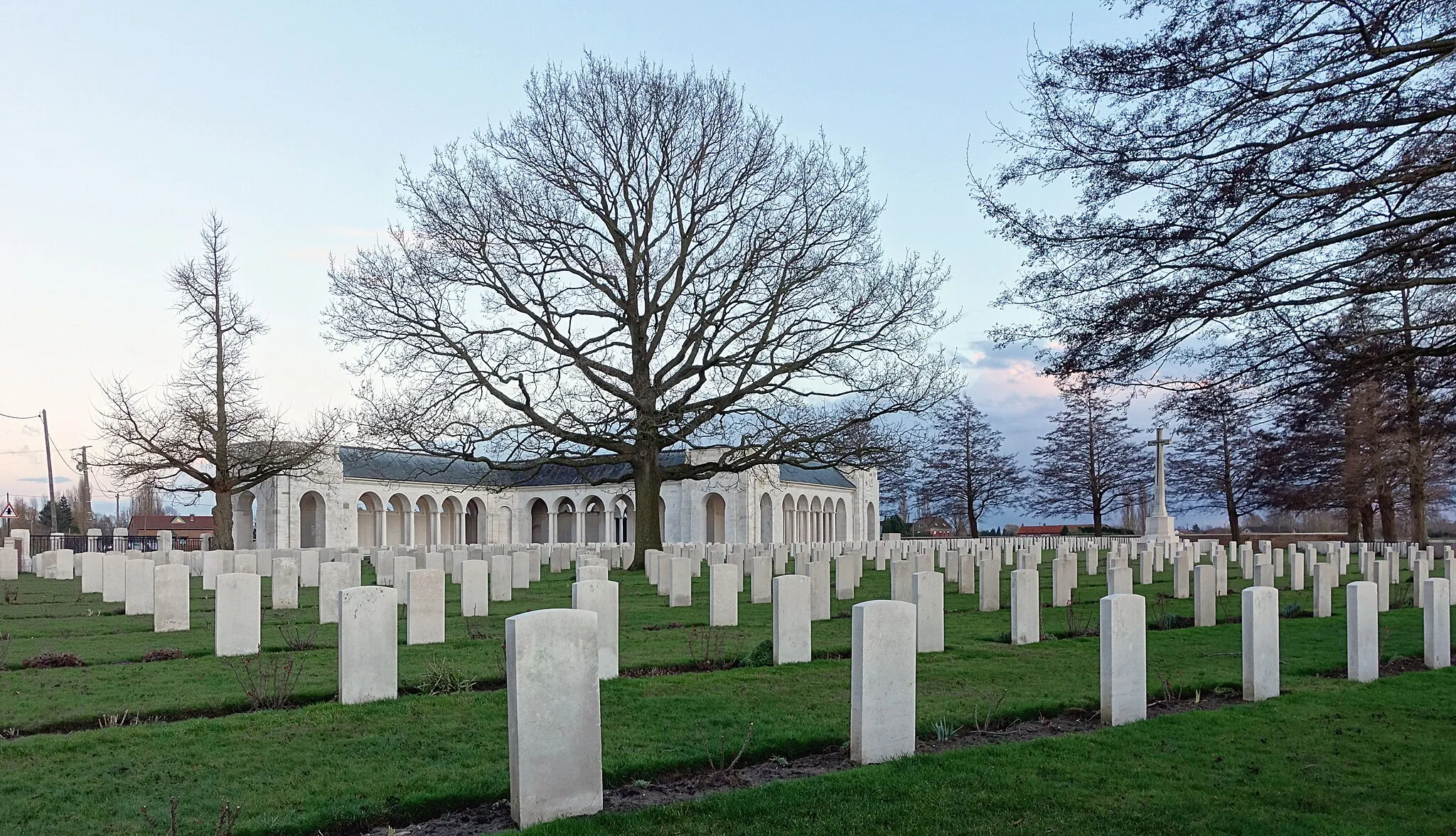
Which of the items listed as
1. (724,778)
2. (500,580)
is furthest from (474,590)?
(724,778)

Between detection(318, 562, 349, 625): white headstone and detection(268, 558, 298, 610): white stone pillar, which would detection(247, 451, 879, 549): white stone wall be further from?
detection(318, 562, 349, 625): white headstone

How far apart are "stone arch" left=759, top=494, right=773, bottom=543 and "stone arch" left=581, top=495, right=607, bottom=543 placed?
7.87 meters

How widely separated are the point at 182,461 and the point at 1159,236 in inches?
1128

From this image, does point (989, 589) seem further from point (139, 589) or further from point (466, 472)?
point (466, 472)

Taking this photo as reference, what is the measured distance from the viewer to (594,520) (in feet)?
183

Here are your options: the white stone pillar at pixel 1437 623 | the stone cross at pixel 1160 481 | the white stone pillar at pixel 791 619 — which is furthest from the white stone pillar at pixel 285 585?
the stone cross at pixel 1160 481

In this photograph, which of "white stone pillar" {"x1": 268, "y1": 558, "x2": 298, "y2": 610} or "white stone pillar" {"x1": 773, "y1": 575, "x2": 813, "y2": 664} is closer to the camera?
"white stone pillar" {"x1": 773, "y1": 575, "x2": 813, "y2": 664}

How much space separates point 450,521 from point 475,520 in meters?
2.64

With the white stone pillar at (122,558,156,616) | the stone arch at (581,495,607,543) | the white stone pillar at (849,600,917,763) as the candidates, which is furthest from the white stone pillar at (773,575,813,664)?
the stone arch at (581,495,607,543)

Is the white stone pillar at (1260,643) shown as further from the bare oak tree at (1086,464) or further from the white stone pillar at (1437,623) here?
the bare oak tree at (1086,464)

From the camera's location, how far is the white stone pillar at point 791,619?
9281mm

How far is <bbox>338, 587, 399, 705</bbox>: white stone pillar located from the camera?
24.6ft

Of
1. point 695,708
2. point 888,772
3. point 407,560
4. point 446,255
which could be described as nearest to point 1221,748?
point 888,772

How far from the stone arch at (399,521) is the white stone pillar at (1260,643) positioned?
140ft
